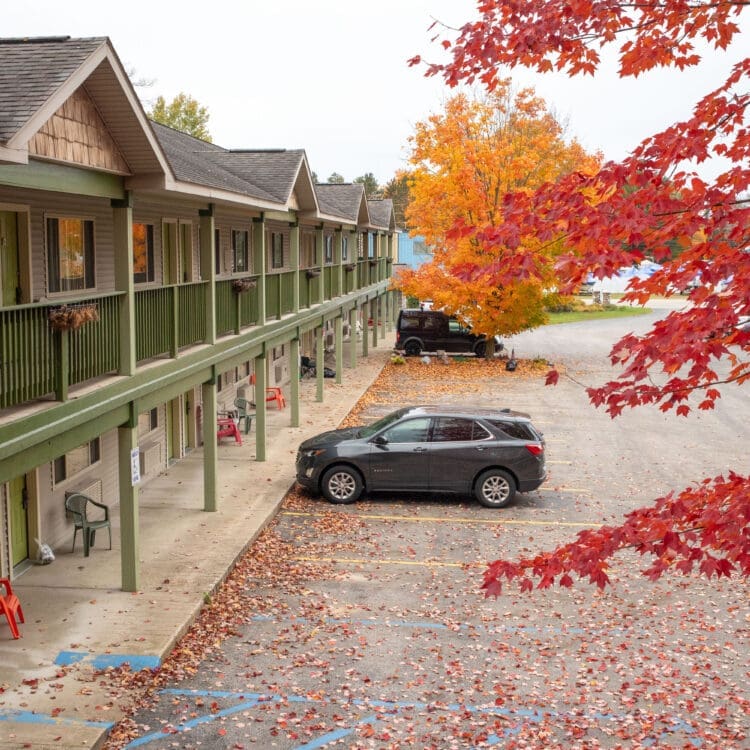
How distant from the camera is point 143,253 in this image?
665 inches

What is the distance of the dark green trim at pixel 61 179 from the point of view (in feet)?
29.1

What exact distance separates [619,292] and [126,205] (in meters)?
86.6

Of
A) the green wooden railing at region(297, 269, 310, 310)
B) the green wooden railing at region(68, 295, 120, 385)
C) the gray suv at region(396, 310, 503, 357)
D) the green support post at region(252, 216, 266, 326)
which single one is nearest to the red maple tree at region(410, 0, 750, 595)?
the green wooden railing at region(68, 295, 120, 385)

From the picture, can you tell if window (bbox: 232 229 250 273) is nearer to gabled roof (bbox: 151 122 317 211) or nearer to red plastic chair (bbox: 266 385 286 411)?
gabled roof (bbox: 151 122 317 211)

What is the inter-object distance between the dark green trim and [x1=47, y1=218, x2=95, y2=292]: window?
202 centimetres

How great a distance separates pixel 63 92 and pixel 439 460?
1008 centimetres

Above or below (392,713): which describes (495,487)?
above

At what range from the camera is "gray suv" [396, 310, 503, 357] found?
40.3m

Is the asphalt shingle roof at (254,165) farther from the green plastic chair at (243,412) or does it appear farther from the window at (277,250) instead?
the green plastic chair at (243,412)

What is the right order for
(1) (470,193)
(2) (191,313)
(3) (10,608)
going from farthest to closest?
(1) (470,193) < (2) (191,313) < (3) (10,608)

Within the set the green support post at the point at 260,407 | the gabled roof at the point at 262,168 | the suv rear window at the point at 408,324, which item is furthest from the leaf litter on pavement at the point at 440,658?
the suv rear window at the point at 408,324

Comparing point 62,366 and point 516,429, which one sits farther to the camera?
point 516,429

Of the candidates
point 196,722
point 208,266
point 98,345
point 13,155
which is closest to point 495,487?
point 208,266

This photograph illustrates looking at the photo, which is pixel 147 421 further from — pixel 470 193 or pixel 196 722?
pixel 470 193
